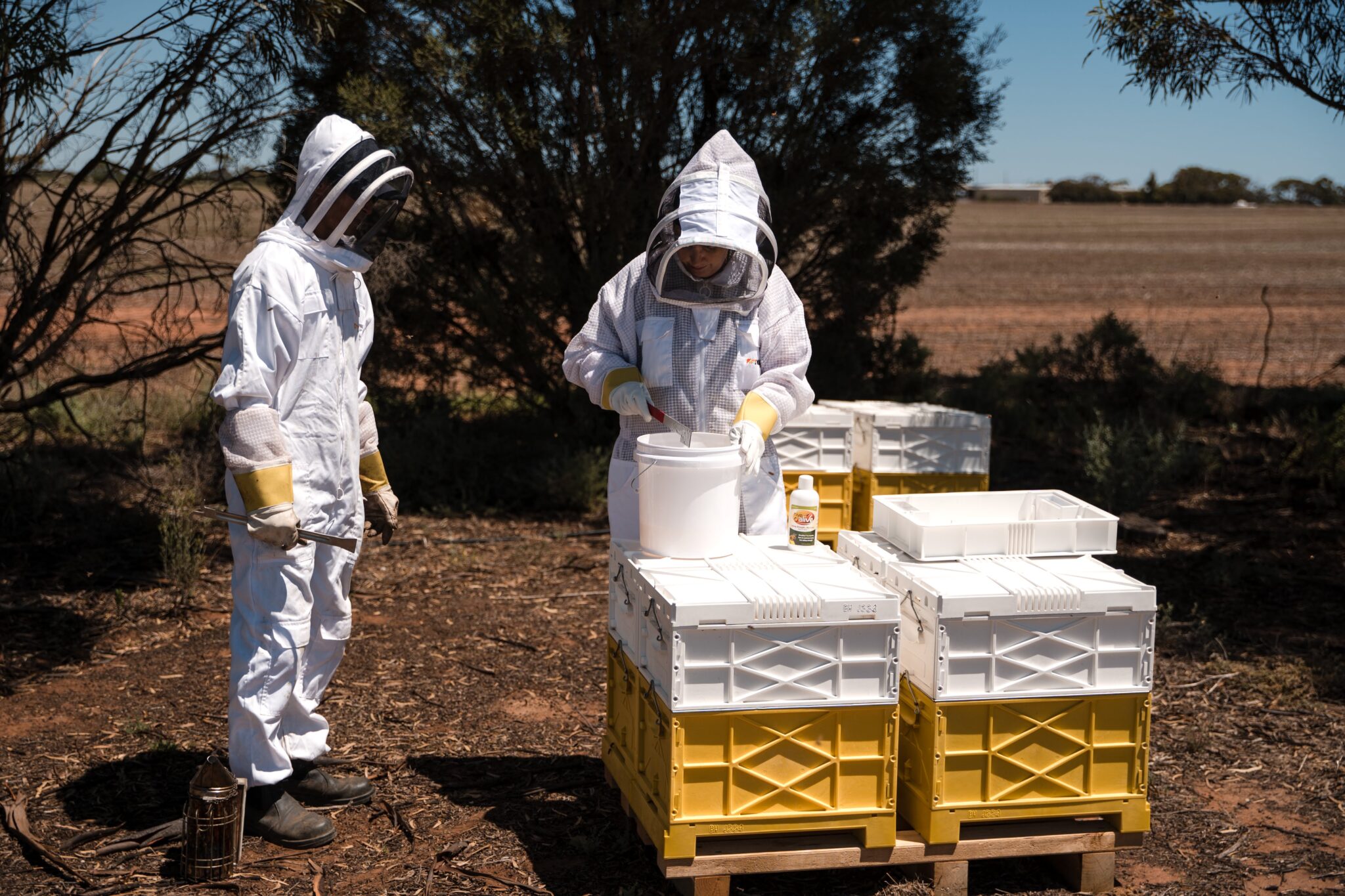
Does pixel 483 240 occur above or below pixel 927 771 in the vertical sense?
above

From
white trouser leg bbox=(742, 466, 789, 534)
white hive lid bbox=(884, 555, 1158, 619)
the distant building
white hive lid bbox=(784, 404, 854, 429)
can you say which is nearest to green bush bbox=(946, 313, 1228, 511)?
white hive lid bbox=(784, 404, 854, 429)

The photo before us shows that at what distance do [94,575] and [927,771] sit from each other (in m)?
5.16

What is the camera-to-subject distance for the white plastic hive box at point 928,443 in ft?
20.6

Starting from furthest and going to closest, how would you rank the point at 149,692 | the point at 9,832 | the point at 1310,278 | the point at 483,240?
1. the point at 1310,278
2. the point at 483,240
3. the point at 149,692
4. the point at 9,832

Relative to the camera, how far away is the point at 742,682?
3.24 meters

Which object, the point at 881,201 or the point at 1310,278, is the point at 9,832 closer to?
the point at 881,201

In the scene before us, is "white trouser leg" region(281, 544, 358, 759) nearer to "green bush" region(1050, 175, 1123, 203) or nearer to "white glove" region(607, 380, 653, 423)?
"white glove" region(607, 380, 653, 423)

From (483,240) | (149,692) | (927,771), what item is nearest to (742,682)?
(927,771)

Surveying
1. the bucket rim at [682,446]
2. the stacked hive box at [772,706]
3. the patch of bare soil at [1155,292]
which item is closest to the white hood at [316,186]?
the bucket rim at [682,446]

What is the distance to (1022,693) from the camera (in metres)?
3.35

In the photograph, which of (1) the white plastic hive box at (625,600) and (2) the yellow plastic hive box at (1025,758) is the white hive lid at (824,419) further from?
(2) the yellow plastic hive box at (1025,758)

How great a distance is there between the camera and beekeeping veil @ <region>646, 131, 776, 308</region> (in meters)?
3.82

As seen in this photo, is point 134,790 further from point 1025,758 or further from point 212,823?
point 1025,758

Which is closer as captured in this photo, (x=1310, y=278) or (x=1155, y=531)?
(x=1155, y=531)
